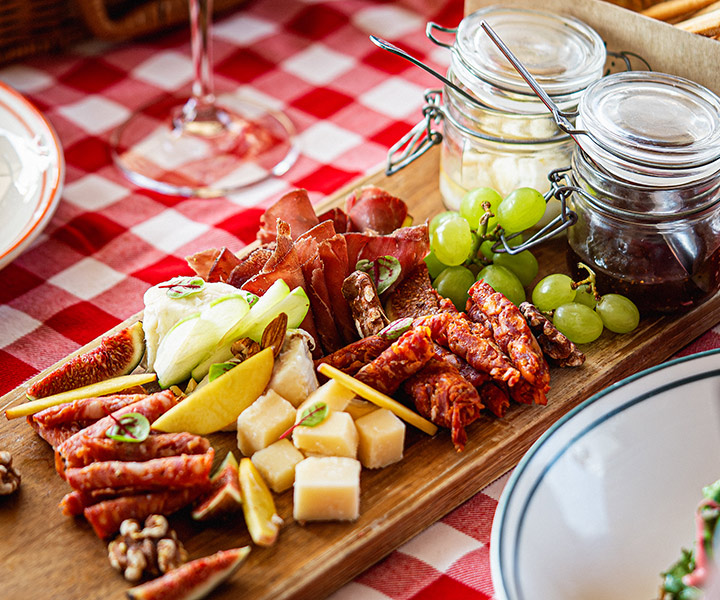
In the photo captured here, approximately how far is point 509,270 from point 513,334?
0.23 m

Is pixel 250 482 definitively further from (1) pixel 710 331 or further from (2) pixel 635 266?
(1) pixel 710 331

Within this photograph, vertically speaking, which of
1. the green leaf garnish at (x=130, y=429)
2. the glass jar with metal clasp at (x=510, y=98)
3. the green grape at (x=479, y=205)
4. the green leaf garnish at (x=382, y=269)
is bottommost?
the green leaf garnish at (x=130, y=429)

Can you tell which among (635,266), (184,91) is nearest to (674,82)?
(635,266)

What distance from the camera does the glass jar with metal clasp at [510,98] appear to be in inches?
58.0

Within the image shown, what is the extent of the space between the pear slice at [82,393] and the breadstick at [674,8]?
1.24m

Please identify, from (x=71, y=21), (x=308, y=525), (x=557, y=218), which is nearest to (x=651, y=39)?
(x=557, y=218)

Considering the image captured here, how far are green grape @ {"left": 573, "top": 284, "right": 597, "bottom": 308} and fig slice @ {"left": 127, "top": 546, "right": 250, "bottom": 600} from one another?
731 mm

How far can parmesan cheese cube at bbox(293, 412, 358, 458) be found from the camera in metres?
1.11

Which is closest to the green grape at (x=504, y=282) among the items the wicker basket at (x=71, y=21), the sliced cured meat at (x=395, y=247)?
the sliced cured meat at (x=395, y=247)

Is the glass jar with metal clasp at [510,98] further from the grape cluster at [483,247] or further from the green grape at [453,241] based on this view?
the green grape at [453,241]

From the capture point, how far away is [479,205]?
147cm

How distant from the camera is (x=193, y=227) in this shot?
5.93 feet

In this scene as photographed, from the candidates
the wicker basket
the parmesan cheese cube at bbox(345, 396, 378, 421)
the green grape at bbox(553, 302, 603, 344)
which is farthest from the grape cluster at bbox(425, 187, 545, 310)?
the wicker basket

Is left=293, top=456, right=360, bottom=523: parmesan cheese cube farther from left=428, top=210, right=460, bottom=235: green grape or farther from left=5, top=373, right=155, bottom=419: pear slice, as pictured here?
left=428, top=210, right=460, bottom=235: green grape
